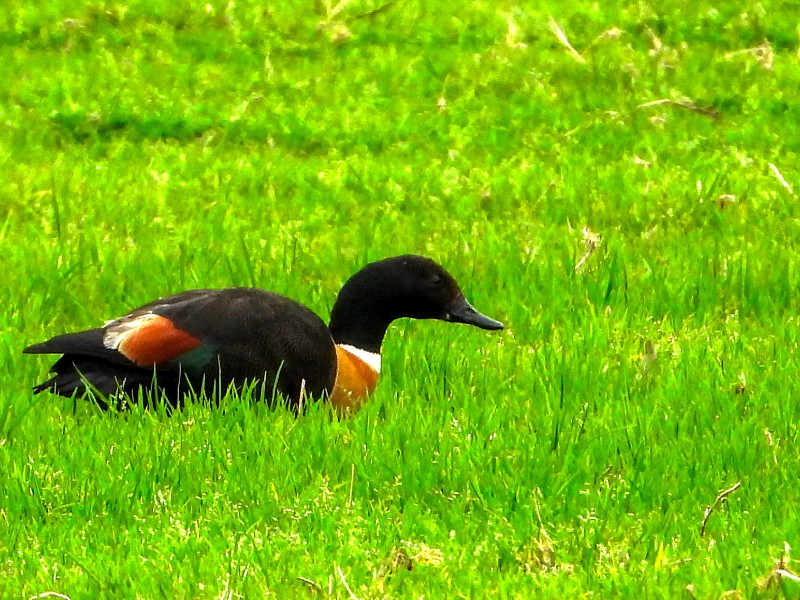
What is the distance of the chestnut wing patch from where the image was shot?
18.2ft

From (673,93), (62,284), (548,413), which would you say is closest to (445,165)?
(673,93)

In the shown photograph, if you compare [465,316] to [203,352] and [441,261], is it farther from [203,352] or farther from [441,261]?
→ [441,261]

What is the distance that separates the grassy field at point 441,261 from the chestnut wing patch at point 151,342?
245 millimetres

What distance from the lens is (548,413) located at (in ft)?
17.9

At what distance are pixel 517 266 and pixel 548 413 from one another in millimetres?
2170

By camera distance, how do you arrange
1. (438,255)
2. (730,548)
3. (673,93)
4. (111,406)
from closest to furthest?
1. (730,548)
2. (111,406)
3. (438,255)
4. (673,93)

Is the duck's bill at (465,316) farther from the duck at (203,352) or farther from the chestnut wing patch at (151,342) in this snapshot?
the chestnut wing patch at (151,342)

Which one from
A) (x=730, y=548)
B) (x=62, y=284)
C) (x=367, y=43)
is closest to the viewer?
(x=730, y=548)

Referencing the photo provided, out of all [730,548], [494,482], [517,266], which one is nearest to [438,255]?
[517,266]

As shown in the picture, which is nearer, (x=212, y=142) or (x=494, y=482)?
(x=494, y=482)

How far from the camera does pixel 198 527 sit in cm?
444

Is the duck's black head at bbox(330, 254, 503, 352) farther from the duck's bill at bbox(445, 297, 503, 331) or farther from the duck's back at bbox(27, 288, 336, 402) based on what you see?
the duck's back at bbox(27, 288, 336, 402)

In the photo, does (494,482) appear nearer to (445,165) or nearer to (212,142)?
(445,165)

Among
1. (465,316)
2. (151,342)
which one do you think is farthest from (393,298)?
(151,342)
